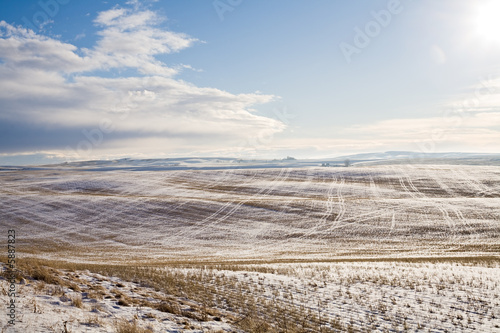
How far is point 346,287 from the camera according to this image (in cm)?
1440

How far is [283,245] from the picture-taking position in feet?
122

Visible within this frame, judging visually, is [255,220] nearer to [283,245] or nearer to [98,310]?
[283,245]

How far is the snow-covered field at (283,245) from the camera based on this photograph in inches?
426

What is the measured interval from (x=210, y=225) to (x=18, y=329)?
38.0 meters

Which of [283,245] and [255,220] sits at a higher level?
[255,220]

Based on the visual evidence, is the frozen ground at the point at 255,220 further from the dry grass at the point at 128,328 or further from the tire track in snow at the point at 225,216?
the dry grass at the point at 128,328

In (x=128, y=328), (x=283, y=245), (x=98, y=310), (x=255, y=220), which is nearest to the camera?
(x=128, y=328)

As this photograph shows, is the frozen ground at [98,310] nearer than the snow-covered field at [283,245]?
Yes

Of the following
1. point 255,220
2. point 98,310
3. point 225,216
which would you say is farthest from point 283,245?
point 98,310

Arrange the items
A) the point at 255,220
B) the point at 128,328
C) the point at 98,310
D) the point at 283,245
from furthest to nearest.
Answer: the point at 255,220 → the point at 283,245 → the point at 98,310 → the point at 128,328

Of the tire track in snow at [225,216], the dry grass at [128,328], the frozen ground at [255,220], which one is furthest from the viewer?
the tire track in snow at [225,216]

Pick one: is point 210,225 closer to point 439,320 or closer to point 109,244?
point 109,244

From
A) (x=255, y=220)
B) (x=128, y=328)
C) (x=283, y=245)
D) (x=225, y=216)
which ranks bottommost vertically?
(x=283, y=245)

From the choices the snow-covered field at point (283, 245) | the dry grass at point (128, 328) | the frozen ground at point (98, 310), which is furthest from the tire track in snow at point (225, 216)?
the dry grass at point (128, 328)
